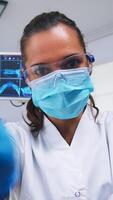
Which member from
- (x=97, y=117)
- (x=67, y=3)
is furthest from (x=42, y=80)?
(x=67, y=3)

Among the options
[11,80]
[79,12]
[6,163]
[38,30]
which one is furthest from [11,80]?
[6,163]

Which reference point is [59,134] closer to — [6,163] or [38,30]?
[38,30]

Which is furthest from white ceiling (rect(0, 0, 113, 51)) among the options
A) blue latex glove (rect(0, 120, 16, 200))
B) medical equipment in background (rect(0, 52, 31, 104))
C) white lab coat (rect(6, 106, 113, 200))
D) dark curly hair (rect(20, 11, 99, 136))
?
blue latex glove (rect(0, 120, 16, 200))

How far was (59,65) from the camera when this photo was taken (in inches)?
31.9

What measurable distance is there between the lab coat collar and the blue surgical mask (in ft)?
0.08

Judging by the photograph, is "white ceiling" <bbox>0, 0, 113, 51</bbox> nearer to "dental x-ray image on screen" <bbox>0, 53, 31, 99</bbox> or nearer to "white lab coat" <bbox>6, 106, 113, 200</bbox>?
"dental x-ray image on screen" <bbox>0, 53, 31, 99</bbox>

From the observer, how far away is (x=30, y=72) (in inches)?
32.8

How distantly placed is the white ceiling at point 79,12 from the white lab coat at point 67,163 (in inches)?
75.5

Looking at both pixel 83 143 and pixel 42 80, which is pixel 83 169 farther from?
pixel 42 80

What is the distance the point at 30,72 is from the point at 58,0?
1.99m

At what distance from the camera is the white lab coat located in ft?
2.46

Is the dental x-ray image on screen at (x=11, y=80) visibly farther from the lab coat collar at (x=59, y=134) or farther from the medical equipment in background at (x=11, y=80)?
the lab coat collar at (x=59, y=134)

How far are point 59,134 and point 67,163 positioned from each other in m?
0.08

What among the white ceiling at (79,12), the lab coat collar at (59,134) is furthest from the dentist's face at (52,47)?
the white ceiling at (79,12)
